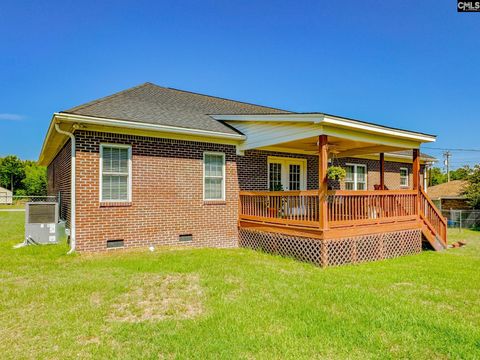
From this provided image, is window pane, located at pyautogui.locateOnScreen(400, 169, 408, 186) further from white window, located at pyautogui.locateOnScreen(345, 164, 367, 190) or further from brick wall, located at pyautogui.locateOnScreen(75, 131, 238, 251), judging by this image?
brick wall, located at pyautogui.locateOnScreen(75, 131, 238, 251)

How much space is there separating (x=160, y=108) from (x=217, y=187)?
318 cm

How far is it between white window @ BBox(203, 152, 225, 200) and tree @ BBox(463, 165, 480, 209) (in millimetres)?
16696

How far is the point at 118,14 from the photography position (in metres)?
11.1

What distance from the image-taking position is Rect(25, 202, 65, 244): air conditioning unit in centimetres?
920

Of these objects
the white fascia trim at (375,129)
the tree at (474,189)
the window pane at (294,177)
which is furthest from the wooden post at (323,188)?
the tree at (474,189)

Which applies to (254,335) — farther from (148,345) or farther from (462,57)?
(462,57)

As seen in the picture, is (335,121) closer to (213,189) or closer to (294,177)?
(213,189)

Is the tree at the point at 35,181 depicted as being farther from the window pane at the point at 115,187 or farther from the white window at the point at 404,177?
the white window at the point at 404,177

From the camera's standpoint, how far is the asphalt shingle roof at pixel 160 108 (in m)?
8.69

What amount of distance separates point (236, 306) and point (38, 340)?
98.7 inches

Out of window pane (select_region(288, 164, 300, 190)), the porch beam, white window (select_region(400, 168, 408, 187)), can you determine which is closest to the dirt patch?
window pane (select_region(288, 164, 300, 190))

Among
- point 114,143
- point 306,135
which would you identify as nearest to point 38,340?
point 114,143

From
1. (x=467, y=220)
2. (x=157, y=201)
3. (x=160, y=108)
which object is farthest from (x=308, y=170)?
(x=467, y=220)

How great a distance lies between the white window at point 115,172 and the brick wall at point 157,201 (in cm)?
14
